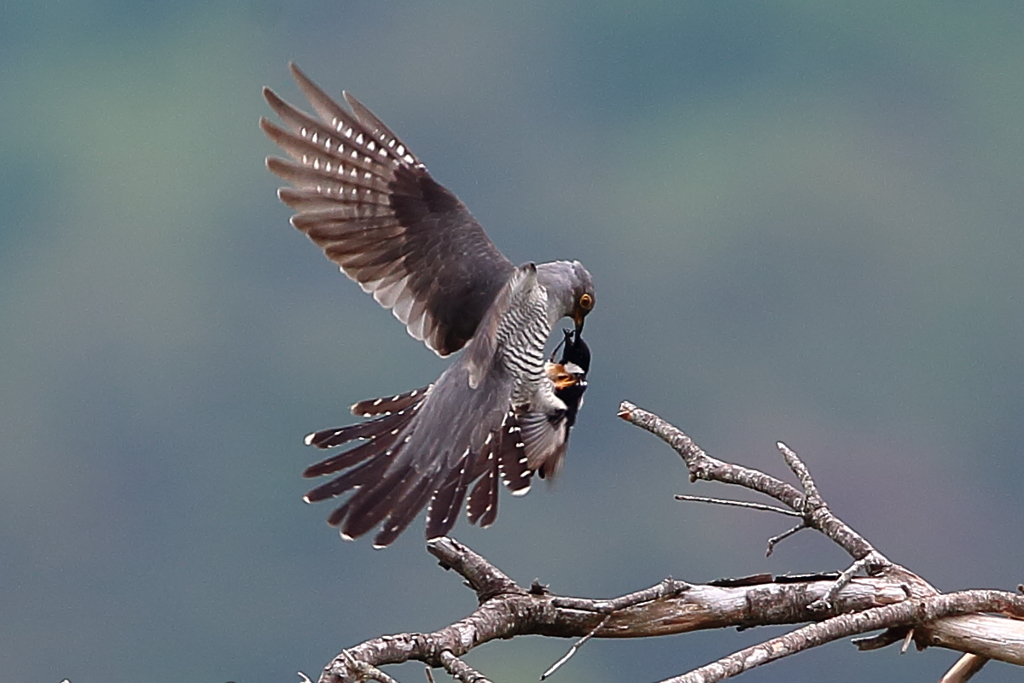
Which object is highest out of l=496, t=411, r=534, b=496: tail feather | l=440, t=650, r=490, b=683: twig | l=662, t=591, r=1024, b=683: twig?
l=496, t=411, r=534, b=496: tail feather

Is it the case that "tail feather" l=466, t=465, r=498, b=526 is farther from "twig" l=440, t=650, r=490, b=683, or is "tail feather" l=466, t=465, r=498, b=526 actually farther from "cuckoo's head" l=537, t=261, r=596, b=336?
"cuckoo's head" l=537, t=261, r=596, b=336

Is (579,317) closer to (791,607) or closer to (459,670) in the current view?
(791,607)

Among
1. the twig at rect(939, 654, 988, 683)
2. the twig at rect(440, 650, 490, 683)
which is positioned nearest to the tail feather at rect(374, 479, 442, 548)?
the twig at rect(440, 650, 490, 683)

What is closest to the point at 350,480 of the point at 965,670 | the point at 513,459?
the point at 513,459

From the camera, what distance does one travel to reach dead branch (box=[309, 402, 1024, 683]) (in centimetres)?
194

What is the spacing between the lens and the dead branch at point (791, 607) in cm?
194

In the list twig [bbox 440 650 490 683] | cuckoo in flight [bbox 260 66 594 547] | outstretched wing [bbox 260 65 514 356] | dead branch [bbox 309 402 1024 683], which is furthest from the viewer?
outstretched wing [bbox 260 65 514 356]

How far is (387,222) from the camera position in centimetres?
267

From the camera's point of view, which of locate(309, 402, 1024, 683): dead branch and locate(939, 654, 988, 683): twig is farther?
locate(939, 654, 988, 683): twig

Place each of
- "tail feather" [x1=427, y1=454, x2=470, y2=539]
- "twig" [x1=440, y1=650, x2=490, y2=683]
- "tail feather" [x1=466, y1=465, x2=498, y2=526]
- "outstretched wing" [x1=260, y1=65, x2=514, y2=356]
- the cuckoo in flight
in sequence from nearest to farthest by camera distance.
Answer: "twig" [x1=440, y1=650, x2=490, y2=683] → "tail feather" [x1=427, y1=454, x2=470, y2=539] → "tail feather" [x1=466, y1=465, x2=498, y2=526] → the cuckoo in flight → "outstretched wing" [x1=260, y1=65, x2=514, y2=356]

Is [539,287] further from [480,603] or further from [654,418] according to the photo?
[480,603]

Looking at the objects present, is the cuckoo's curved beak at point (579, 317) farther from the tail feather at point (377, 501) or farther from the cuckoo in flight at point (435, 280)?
the tail feather at point (377, 501)

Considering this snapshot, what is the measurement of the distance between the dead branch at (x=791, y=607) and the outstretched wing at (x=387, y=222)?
0.74 metres

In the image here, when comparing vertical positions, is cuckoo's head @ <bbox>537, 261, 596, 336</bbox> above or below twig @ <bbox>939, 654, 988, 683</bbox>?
above
